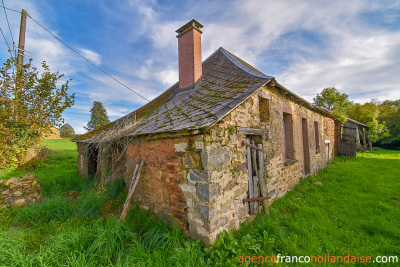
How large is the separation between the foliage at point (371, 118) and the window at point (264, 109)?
2399cm

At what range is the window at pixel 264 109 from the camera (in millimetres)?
5539

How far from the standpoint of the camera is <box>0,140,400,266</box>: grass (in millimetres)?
2951

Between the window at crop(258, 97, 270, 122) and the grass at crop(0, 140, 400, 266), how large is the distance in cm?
273

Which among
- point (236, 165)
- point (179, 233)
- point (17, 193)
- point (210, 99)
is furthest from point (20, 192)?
point (236, 165)

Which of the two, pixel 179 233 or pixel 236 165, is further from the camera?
pixel 236 165

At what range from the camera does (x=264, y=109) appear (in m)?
5.60

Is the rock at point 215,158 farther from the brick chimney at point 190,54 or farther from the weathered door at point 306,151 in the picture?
the weathered door at point 306,151

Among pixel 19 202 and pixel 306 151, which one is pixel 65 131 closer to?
pixel 19 202

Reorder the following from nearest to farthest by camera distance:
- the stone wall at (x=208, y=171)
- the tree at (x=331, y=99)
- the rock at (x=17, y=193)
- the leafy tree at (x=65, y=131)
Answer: the stone wall at (x=208, y=171) < the rock at (x=17, y=193) < the leafy tree at (x=65, y=131) < the tree at (x=331, y=99)

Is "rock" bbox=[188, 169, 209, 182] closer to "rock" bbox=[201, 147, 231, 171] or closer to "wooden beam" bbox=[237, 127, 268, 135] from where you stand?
"rock" bbox=[201, 147, 231, 171]

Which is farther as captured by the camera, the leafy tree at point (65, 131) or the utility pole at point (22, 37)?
the leafy tree at point (65, 131)

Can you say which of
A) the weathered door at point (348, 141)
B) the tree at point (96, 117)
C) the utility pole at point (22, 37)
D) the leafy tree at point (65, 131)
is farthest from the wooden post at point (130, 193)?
→ the tree at point (96, 117)

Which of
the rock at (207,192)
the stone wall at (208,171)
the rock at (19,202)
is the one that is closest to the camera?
the rock at (207,192)

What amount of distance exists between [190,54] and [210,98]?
2947 mm
